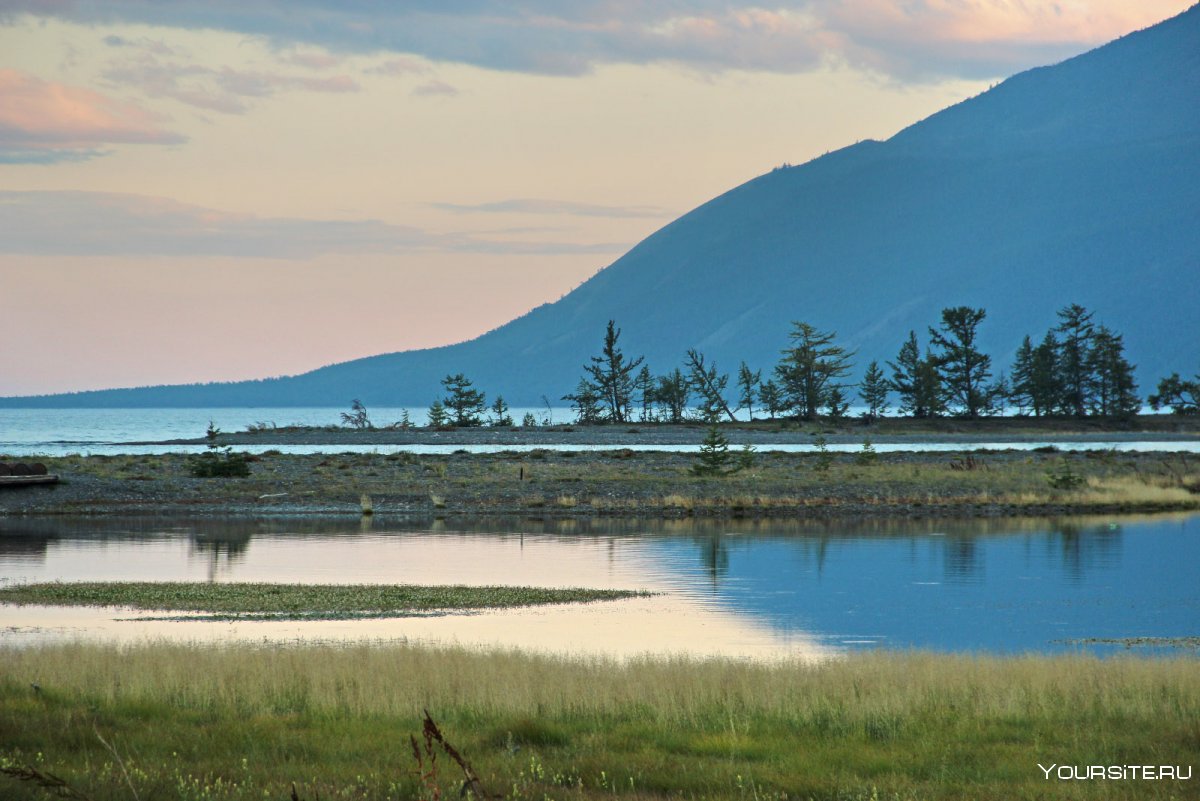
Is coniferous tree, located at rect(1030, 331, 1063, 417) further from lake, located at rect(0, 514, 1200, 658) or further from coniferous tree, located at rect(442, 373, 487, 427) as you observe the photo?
lake, located at rect(0, 514, 1200, 658)

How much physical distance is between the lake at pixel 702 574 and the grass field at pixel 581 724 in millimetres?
5136

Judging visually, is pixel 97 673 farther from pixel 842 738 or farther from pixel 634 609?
pixel 634 609

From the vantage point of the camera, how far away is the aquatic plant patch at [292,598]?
99.8ft

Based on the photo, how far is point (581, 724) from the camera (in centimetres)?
1622

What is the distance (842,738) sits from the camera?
51.0 ft

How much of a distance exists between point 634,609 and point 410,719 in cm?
1514

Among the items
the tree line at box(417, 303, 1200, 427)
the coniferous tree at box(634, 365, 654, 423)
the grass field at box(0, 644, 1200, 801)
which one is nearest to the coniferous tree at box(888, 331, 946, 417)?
the tree line at box(417, 303, 1200, 427)

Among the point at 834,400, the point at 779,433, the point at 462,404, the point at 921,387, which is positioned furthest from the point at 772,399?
the point at 462,404

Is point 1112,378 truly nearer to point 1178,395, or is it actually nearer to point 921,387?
point 921,387

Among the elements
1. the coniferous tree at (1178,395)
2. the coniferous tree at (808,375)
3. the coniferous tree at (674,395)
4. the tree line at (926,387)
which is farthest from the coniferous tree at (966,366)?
the coniferous tree at (674,395)

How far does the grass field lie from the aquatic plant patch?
8.20 metres

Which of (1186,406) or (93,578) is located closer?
(93,578)

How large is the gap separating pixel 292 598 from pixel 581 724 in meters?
17.3

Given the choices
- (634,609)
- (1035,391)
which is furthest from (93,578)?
(1035,391)
